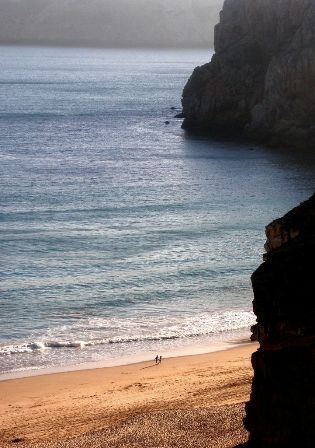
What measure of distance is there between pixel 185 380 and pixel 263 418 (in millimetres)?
13040

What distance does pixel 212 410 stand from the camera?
93.0 ft

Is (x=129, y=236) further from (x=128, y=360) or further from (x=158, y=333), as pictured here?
(x=128, y=360)

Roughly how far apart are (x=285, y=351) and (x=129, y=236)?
3464 cm

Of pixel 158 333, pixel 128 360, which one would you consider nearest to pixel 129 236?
pixel 158 333

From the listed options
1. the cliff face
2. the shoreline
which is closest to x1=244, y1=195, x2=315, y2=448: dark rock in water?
the shoreline

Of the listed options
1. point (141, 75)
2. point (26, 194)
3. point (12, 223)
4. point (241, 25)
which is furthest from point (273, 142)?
point (141, 75)

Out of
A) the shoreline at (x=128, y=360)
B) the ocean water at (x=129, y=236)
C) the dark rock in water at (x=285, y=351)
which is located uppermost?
the dark rock in water at (x=285, y=351)

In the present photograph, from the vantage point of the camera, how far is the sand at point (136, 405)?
26.2 meters

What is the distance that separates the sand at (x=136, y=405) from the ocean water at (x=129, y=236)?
6.00 feet

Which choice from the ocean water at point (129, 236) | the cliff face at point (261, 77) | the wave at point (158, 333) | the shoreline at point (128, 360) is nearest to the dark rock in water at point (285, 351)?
the shoreline at point (128, 360)

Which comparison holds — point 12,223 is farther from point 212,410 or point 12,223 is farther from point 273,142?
point 273,142

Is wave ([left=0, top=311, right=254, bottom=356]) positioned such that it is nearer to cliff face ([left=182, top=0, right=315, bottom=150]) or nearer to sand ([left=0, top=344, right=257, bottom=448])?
sand ([left=0, top=344, right=257, bottom=448])

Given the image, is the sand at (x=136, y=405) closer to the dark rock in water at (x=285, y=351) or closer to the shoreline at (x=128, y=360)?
the shoreline at (x=128, y=360)

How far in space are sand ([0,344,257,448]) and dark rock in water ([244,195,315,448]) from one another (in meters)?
2.70
